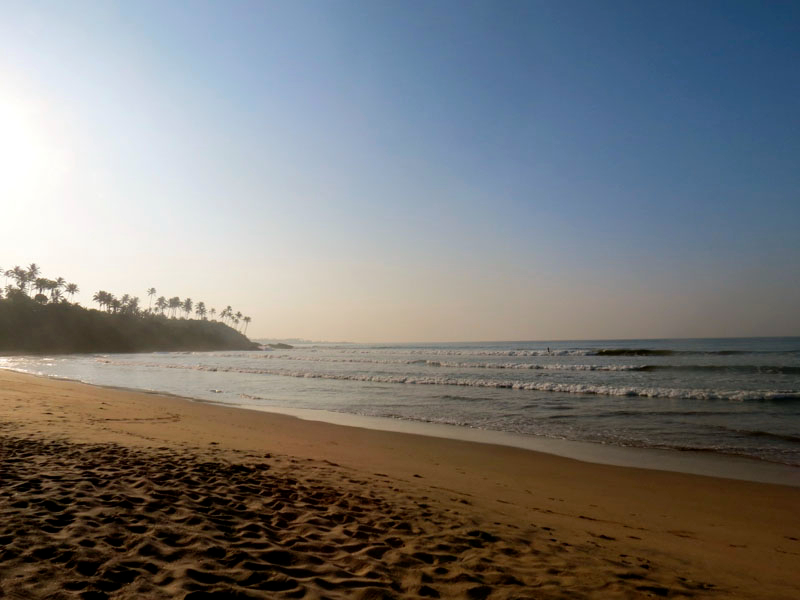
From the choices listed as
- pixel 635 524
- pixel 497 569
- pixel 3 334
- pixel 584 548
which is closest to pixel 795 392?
pixel 635 524

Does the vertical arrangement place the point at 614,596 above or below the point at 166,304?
below

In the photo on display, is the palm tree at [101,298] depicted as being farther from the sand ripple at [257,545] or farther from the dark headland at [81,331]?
the sand ripple at [257,545]

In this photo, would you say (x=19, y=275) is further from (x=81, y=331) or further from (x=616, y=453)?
(x=616, y=453)

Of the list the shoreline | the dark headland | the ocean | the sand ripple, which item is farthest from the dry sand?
the dark headland

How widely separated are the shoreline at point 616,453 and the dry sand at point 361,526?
0.66 meters

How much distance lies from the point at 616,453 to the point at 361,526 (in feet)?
25.3

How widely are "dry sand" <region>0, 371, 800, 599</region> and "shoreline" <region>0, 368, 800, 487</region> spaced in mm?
659

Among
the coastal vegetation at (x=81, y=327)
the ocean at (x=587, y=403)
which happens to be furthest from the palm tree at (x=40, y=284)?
the ocean at (x=587, y=403)

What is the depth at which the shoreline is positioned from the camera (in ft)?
28.5

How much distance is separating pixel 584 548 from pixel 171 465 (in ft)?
19.4

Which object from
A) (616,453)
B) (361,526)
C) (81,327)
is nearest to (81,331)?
(81,327)

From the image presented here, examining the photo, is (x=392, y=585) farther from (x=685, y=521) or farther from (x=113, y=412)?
(x=113, y=412)

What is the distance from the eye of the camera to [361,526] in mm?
4898

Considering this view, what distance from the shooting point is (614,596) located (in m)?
3.70
